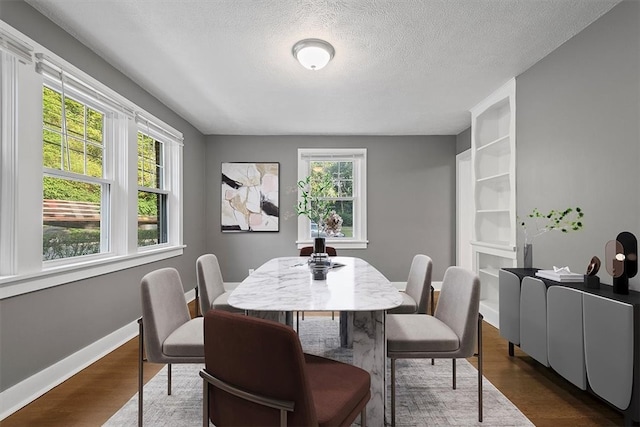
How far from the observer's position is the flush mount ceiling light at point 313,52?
247 cm

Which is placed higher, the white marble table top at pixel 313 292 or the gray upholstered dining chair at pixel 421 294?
the white marble table top at pixel 313 292

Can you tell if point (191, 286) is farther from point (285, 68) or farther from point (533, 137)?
point (533, 137)

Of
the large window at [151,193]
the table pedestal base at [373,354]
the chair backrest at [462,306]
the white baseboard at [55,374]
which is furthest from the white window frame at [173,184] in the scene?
the chair backrest at [462,306]

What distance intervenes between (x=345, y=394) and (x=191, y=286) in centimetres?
403

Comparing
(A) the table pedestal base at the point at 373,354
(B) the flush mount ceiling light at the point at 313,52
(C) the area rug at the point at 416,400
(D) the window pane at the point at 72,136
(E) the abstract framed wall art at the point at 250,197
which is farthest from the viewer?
(E) the abstract framed wall art at the point at 250,197

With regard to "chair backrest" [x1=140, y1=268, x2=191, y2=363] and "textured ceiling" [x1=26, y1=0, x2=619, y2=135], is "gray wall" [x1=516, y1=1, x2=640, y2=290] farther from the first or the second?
"chair backrest" [x1=140, y1=268, x2=191, y2=363]

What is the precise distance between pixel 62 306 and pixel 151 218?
5.50 feet

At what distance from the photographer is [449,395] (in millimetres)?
2164

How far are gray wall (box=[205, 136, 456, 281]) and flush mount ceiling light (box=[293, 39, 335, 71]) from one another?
278cm

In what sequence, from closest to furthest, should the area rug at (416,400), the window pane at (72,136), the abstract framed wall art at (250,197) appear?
the area rug at (416,400)
the window pane at (72,136)
the abstract framed wall art at (250,197)

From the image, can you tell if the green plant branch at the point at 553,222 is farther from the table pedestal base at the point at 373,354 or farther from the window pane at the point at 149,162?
the window pane at the point at 149,162

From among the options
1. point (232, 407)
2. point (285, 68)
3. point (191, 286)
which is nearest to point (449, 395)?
point (232, 407)

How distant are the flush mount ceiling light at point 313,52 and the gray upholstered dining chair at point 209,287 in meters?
1.69

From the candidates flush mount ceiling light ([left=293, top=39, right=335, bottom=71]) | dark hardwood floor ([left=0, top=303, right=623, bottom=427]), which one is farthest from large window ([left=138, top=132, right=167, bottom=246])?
flush mount ceiling light ([left=293, top=39, right=335, bottom=71])
